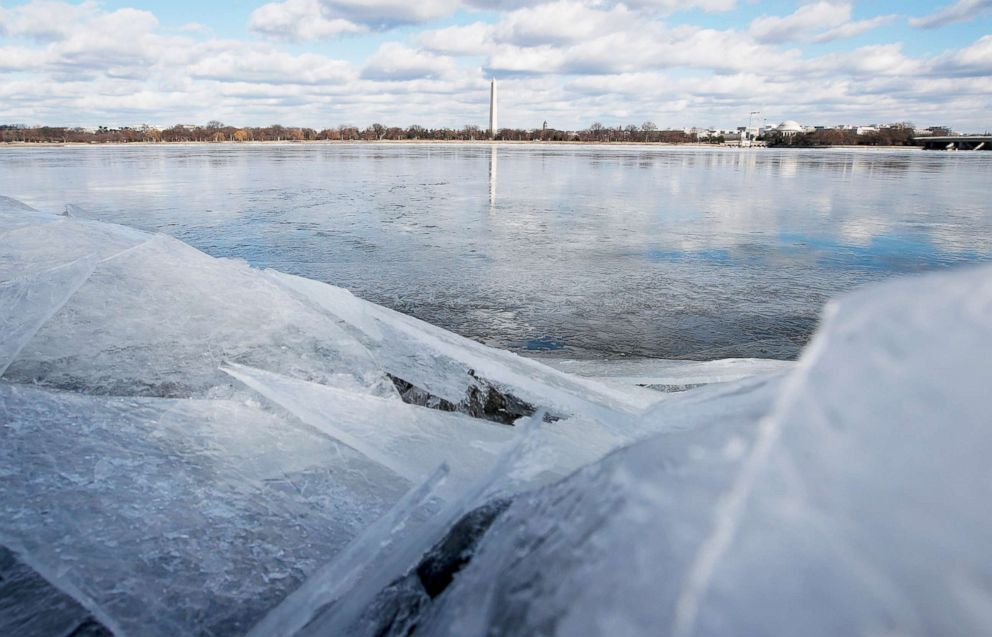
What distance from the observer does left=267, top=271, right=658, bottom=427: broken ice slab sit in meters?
2.04

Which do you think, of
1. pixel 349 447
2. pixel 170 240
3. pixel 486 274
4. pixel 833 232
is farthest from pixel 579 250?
pixel 349 447

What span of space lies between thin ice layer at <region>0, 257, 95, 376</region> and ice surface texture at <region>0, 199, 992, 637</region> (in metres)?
0.01

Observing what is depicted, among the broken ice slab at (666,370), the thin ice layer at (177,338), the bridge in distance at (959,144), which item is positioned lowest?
the broken ice slab at (666,370)

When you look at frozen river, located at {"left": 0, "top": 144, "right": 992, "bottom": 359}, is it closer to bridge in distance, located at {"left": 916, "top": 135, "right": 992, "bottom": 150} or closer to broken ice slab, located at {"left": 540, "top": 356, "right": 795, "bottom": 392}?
broken ice slab, located at {"left": 540, "top": 356, "right": 795, "bottom": 392}

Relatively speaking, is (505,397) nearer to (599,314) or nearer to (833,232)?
(599,314)

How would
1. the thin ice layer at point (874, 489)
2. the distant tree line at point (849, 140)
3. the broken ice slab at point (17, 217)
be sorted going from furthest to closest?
the distant tree line at point (849, 140), the broken ice slab at point (17, 217), the thin ice layer at point (874, 489)

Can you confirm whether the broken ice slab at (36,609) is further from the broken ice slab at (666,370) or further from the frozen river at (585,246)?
the frozen river at (585,246)

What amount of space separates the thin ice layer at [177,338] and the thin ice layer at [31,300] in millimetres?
35

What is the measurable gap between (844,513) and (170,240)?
2.84 metres

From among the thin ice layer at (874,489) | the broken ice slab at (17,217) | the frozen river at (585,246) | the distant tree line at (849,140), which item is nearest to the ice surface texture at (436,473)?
the thin ice layer at (874,489)

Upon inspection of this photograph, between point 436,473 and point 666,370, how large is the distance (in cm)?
189

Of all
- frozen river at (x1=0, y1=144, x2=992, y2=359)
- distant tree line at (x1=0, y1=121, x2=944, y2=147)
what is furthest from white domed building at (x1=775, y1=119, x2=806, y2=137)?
frozen river at (x1=0, y1=144, x2=992, y2=359)

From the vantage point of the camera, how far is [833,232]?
757 centimetres

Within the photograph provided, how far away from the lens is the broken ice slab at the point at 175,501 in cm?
110
